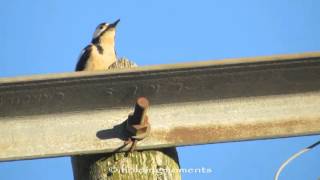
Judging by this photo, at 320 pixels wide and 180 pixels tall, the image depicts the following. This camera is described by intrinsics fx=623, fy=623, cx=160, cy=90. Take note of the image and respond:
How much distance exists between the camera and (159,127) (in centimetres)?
284

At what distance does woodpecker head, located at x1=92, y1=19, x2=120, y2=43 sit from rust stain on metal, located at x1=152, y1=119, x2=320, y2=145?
523cm

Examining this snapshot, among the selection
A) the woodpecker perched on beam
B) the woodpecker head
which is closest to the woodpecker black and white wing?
the woodpecker perched on beam

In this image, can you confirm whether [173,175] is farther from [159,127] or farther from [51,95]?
[51,95]

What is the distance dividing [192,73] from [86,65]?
4292 mm

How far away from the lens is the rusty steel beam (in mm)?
2754

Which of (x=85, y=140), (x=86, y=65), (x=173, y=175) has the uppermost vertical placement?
(x=86, y=65)

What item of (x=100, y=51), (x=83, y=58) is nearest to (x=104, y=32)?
(x=100, y=51)

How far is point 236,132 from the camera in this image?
2.87m

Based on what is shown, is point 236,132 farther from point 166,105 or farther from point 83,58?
point 83,58

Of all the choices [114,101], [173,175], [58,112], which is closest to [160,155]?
[173,175]

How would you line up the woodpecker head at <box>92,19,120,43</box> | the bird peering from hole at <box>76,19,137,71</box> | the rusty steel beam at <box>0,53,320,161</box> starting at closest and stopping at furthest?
the rusty steel beam at <box>0,53,320,161</box>
the bird peering from hole at <box>76,19,137,71</box>
the woodpecker head at <box>92,19,120,43</box>

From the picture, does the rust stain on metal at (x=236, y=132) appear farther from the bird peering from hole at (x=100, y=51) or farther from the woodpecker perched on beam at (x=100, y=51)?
the woodpecker perched on beam at (x=100, y=51)

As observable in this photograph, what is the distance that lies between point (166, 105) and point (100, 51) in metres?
4.55

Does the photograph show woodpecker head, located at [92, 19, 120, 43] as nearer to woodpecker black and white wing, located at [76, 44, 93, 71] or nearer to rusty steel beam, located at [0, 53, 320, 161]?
woodpecker black and white wing, located at [76, 44, 93, 71]
